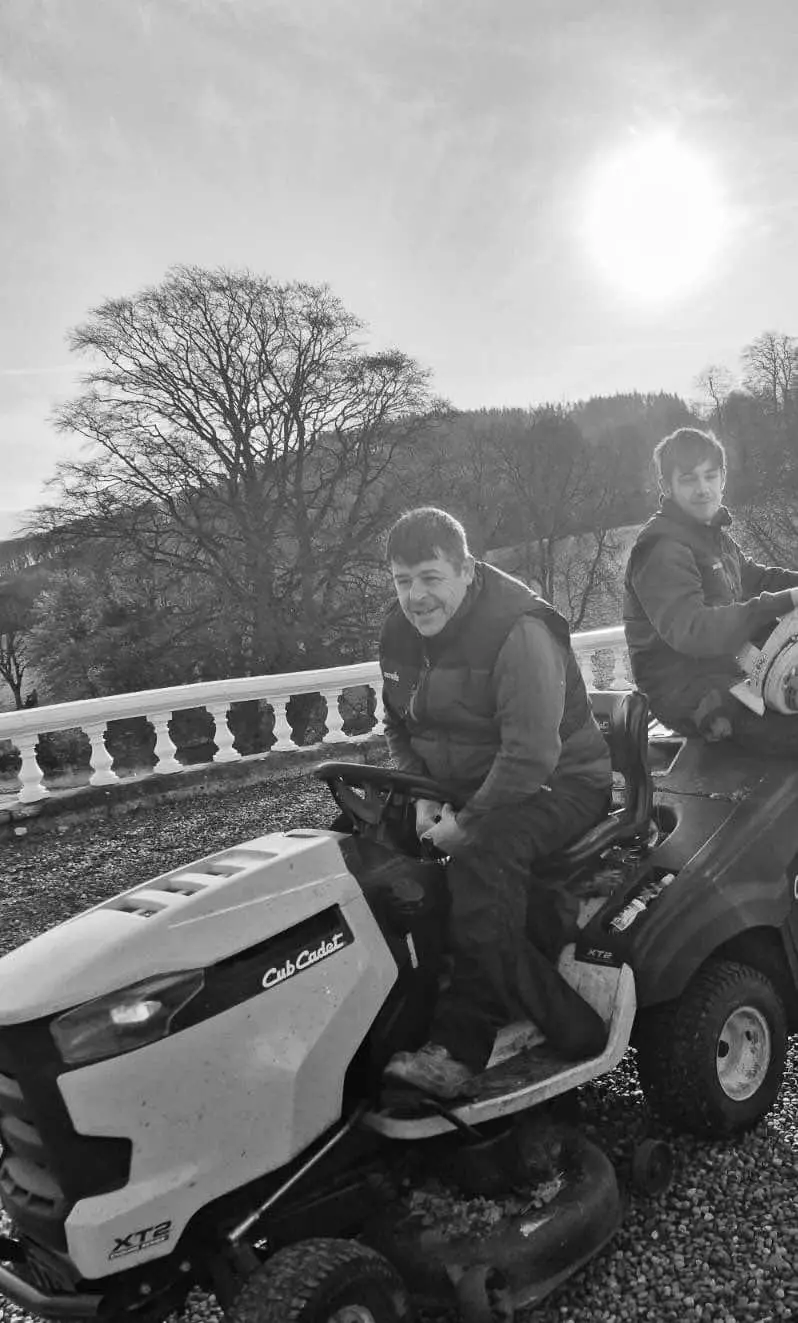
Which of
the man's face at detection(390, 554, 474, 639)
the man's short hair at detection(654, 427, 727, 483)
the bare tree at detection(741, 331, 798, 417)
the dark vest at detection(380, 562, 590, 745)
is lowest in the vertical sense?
the dark vest at detection(380, 562, 590, 745)

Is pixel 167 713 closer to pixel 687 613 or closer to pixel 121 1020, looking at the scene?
pixel 687 613

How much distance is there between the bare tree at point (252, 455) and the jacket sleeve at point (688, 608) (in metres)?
21.3

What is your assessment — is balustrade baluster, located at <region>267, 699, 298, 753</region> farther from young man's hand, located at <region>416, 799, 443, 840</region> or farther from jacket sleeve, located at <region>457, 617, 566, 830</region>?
jacket sleeve, located at <region>457, 617, 566, 830</region>

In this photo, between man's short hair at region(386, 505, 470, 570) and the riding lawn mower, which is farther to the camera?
man's short hair at region(386, 505, 470, 570)

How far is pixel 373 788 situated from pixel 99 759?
559cm

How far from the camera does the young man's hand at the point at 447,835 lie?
2244 mm

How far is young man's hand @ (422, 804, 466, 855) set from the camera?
2244mm

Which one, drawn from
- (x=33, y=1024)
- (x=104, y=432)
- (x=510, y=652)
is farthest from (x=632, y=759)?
(x=104, y=432)

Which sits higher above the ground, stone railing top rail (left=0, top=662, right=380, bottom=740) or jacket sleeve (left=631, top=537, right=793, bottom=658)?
jacket sleeve (left=631, top=537, right=793, bottom=658)

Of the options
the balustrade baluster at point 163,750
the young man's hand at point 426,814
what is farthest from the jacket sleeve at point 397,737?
the balustrade baluster at point 163,750

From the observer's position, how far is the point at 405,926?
7.07 feet

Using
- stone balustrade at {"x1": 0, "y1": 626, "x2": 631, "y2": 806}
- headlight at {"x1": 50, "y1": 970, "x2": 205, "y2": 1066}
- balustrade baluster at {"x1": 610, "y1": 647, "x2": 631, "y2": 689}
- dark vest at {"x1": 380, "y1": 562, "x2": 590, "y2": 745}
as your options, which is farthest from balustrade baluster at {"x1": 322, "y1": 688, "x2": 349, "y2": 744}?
headlight at {"x1": 50, "y1": 970, "x2": 205, "y2": 1066}

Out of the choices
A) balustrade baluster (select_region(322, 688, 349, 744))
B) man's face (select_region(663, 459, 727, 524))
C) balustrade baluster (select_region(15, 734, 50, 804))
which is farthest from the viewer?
balustrade baluster (select_region(322, 688, 349, 744))

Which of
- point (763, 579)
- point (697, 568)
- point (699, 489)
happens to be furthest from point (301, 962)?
point (763, 579)
